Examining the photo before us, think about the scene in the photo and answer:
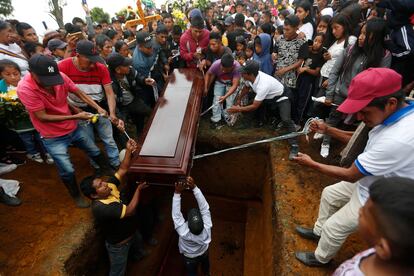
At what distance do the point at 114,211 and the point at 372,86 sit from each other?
2.27m

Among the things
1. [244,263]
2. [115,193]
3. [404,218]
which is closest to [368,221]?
[404,218]

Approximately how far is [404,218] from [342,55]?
2660 mm

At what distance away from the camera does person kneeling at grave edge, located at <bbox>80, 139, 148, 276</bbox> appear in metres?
2.37

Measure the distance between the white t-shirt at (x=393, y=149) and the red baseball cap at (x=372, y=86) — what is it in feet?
0.55

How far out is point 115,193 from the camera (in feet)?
8.57

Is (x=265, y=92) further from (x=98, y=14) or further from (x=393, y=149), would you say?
(x=98, y=14)

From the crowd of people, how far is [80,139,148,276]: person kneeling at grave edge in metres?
0.01

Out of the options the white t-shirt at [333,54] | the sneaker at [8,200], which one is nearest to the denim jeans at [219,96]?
the white t-shirt at [333,54]

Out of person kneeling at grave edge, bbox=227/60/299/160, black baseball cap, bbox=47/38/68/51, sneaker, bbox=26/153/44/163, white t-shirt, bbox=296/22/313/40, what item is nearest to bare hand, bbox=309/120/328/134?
person kneeling at grave edge, bbox=227/60/299/160

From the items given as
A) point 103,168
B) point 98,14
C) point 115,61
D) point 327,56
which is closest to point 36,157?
point 103,168

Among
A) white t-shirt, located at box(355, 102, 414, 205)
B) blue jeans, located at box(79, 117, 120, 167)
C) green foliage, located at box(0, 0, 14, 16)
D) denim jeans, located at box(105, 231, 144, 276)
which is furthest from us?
green foliage, located at box(0, 0, 14, 16)

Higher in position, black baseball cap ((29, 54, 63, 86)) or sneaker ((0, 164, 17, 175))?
black baseball cap ((29, 54, 63, 86))

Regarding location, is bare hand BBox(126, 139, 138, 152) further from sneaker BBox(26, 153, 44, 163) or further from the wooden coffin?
sneaker BBox(26, 153, 44, 163)

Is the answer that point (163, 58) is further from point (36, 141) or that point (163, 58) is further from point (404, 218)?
point (404, 218)
